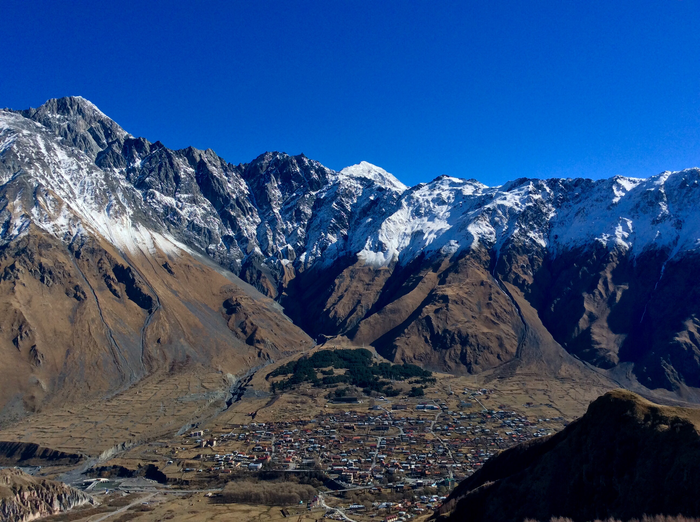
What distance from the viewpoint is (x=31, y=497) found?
89.9m

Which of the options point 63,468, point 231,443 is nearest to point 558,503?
point 231,443

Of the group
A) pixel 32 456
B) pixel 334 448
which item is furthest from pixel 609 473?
pixel 32 456

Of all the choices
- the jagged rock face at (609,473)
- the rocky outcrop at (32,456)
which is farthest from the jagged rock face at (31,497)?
the jagged rock face at (609,473)

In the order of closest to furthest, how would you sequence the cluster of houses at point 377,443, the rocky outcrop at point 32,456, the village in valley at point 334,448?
the village in valley at point 334,448
the cluster of houses at point 377,443
the rocky outcrop at point 32,456

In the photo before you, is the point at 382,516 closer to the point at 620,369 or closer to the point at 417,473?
the point at 417,473

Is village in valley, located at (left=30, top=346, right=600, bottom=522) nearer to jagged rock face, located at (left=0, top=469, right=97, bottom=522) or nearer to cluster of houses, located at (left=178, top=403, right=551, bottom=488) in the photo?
cluster of houses, located at (left=178, top=403, right=551, bottom=488)

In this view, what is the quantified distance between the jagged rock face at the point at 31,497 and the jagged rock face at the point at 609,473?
69.3m

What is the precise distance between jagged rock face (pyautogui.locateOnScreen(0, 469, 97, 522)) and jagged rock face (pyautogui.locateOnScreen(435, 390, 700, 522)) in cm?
6928

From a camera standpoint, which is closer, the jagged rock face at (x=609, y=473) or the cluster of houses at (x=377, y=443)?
the jagged rock face at (x=609, y=473)

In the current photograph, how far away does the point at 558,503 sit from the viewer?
150 feet

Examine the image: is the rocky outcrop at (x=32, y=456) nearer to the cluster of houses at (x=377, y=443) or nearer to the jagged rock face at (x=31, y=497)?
the cluster of houses at (x=377, y=443)

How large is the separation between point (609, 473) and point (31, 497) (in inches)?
3449

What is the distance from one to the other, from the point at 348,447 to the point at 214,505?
133 feet

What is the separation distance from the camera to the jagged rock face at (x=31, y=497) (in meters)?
85.4
